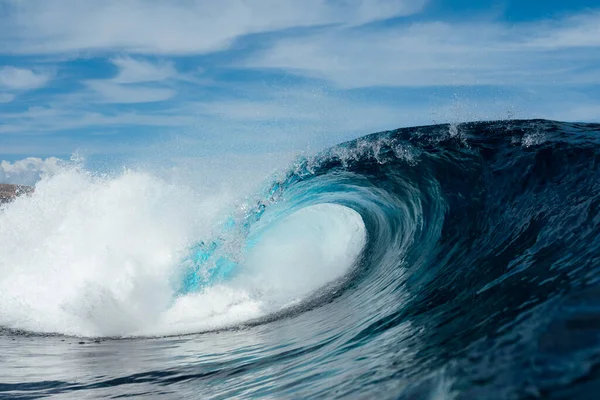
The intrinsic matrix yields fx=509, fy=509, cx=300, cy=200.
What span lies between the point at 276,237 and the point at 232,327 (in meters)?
5.80

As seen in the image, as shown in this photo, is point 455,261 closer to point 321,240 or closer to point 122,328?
point 122,328

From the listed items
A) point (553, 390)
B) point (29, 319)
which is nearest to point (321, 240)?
point (29, 319)

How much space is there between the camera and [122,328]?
8.91m

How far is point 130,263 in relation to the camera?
10391 millimetres

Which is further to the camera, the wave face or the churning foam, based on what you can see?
the churning foam

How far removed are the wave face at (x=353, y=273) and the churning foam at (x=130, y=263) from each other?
5 cm

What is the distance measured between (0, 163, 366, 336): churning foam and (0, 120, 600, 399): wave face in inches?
1.9

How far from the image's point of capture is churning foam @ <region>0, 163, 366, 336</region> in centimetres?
942

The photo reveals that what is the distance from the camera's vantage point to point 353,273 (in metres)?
11.3

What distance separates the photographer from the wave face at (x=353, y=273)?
3.37 metres

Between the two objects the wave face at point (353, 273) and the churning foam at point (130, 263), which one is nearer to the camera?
the wave face at point (353, 273)

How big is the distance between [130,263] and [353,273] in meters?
4.73

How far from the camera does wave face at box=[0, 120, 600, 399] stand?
3369 millimetres

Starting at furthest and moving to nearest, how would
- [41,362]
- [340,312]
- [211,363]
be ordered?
[340,312] < [41,362] < [211,363]
